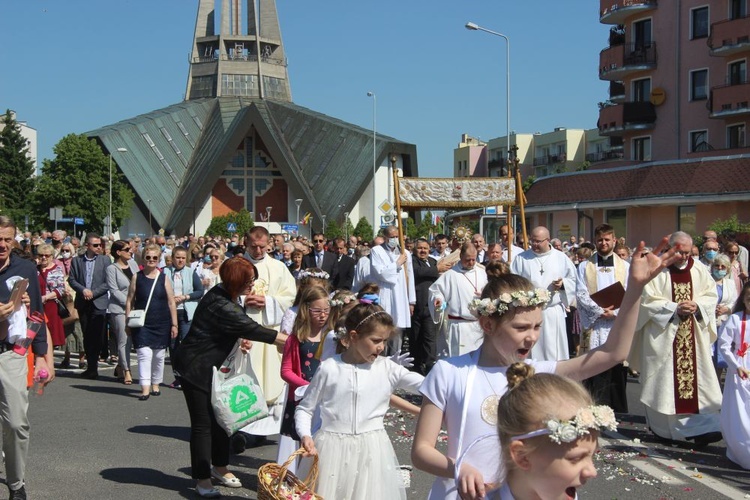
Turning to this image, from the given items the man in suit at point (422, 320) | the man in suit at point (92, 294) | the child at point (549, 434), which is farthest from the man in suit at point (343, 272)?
the child at point (549, 434)

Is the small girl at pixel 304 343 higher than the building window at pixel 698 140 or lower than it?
lower

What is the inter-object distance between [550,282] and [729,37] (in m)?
30.7

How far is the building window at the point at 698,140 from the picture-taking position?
41438 millimetres

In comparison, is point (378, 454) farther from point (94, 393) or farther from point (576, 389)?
point (94, 393)

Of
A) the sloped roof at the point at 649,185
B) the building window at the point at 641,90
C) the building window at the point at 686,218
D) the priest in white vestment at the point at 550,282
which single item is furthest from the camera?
the building window at the point at 641,90

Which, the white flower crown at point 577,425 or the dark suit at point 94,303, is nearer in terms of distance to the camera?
the white flower crown at point 577,425

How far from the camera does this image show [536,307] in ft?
12.2

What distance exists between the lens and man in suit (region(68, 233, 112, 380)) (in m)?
13.5

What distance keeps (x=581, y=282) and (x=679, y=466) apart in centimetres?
333

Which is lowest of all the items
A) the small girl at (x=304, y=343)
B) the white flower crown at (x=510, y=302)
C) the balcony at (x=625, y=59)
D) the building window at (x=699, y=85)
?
the small girl at (x=304, y=343)

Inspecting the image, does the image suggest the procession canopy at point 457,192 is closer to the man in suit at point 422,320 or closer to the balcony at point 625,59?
the man in suit at point 422,320

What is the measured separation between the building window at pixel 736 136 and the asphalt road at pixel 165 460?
3105 cm

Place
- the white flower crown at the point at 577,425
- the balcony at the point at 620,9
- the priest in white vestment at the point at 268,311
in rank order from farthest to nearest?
the balcony at the point at 620,9
the priest in white vestment at the point at 268,311
the white flower crown at the point at 577,425

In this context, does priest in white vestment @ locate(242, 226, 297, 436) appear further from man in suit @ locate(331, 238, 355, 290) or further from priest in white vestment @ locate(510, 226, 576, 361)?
man in suit @ locate(331, 238, 355, 290)
